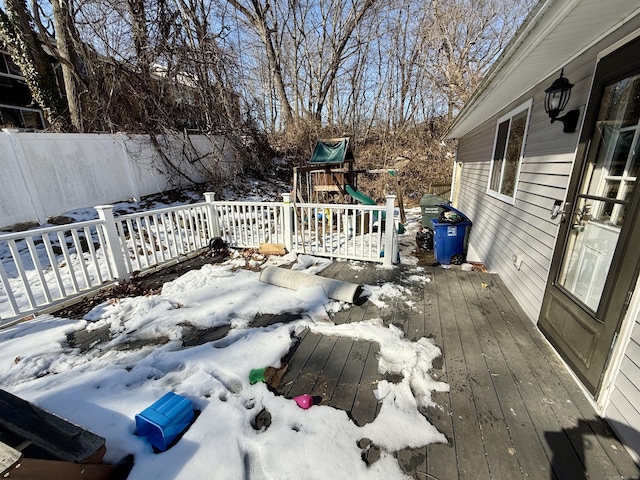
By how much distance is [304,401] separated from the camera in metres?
1.74

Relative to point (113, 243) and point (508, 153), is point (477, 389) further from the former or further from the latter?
point (113, 243)

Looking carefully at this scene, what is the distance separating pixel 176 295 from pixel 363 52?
1494cm

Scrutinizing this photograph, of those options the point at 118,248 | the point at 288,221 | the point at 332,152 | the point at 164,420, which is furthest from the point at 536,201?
the point at 332,152

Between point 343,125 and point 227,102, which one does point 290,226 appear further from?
point 343,125

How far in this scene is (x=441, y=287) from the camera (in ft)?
11.1

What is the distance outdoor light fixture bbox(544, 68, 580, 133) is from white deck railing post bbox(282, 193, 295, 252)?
3184 mm

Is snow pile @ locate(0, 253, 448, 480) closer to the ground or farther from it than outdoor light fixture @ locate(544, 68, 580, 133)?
closer to the ground

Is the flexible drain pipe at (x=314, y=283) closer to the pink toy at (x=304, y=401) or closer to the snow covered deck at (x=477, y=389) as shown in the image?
the snow covered deck at (x=477, y=389)

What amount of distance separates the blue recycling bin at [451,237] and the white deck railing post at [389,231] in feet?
3.15

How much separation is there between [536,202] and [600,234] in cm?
107

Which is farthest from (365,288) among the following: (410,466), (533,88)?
(533,88)

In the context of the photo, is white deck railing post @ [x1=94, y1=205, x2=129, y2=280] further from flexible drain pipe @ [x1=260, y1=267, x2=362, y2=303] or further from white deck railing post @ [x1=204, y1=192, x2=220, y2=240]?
flexible drain pipe @ [x1=260, y1=267, x2=362, y2=303]

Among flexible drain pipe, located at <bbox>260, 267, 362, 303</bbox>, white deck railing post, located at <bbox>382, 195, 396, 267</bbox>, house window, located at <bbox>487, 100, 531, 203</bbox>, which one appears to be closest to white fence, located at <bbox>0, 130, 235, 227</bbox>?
flexible drain pipe, located at <bbox>260, 267, 362, 303</bbox>

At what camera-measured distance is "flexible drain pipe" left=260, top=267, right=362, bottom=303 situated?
2977 millimetres
